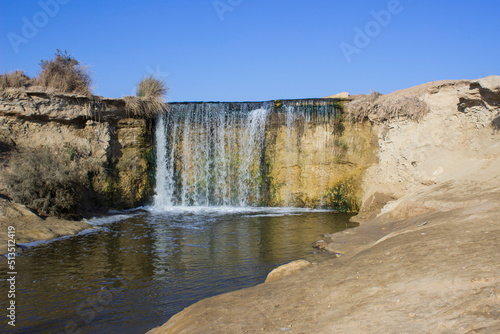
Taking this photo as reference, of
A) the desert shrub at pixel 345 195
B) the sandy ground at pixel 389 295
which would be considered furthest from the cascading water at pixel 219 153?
the sandy ground at pixel 389 295

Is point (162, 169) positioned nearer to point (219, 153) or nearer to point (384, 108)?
point (219, 153)

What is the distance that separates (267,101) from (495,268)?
448 inches

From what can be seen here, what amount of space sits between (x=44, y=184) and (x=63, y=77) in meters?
4.72

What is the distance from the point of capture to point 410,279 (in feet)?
11.9

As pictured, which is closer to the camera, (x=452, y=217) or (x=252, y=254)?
(x=452, y=217)

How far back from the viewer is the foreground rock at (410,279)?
2914 millimetres

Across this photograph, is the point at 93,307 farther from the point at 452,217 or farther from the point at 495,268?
the point at 452,217

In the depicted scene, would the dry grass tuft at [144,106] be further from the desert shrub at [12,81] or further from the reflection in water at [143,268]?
the reflection in water at [143,268]

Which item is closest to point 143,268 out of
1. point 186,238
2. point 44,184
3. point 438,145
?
point 186,238

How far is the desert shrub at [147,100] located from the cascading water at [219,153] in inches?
17.3

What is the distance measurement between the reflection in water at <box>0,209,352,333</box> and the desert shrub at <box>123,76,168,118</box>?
4.65 metres

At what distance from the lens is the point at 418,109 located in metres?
11.2

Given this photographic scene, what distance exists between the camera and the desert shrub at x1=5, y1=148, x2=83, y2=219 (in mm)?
9828

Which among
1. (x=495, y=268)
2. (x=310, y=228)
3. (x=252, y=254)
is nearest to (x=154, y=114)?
(x=310, y=228)
